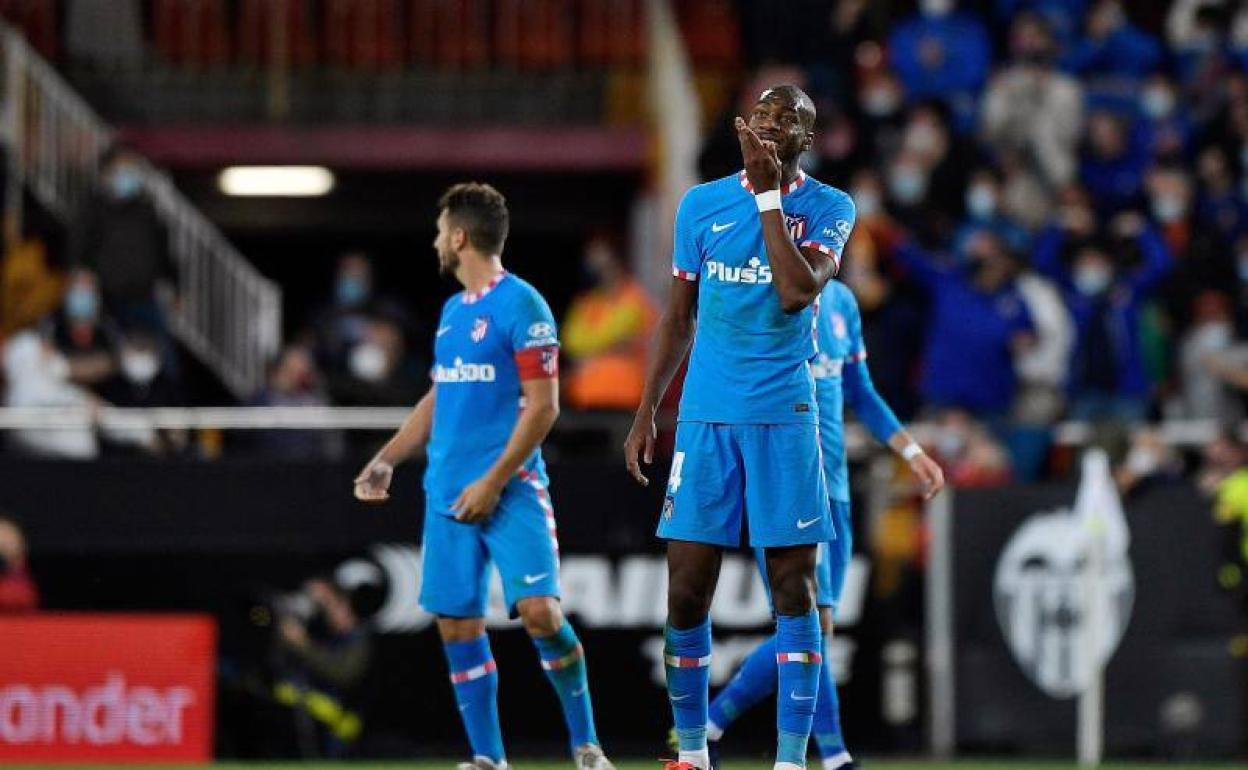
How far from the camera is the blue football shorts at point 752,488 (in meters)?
9.87

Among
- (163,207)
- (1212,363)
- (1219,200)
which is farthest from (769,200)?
(163,207)

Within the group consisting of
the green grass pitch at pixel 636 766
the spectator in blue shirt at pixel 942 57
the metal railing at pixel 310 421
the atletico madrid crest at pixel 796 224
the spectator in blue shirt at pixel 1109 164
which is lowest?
the green grass pitch at pixel 636 766

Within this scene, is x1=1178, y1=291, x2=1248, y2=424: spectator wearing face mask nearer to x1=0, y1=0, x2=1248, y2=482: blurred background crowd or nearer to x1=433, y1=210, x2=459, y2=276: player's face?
x1=0, y1=0, x2=1248, y2=482: blurred background crowd

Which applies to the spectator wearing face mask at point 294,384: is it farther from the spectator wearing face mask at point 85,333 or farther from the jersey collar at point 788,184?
the jersey collar at point 788,184

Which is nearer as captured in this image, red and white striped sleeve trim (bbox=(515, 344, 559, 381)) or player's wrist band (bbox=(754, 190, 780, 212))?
player's wrist band (bbox=(754, 190, 780, 212))

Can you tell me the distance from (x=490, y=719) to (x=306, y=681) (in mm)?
4050

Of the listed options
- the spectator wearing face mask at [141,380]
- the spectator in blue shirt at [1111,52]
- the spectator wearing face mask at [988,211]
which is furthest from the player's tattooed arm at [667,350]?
the spectator in blue shirt at [1111,52]

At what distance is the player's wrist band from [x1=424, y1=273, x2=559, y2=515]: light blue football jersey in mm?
1616

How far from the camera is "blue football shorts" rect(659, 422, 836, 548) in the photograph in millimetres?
9867

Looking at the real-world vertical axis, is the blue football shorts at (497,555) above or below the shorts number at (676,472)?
below

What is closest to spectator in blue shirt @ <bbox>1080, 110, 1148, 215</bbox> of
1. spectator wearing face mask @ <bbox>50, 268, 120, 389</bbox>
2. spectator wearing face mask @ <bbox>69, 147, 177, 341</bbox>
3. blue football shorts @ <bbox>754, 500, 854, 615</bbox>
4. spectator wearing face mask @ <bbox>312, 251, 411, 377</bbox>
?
spectator wearing face mask @ <bbox>312, 251, 411, 377</bbox>

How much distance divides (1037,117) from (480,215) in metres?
10.9

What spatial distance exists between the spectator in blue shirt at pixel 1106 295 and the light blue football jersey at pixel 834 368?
690 centimetres

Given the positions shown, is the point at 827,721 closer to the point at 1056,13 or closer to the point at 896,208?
the point at 896,208
